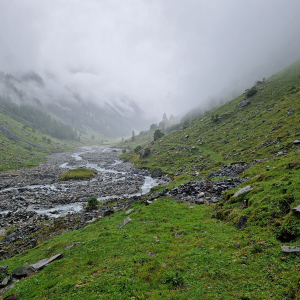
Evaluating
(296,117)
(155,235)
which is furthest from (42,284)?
(296,117)

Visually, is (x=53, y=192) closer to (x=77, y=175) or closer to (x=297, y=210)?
(x=77, y=175)

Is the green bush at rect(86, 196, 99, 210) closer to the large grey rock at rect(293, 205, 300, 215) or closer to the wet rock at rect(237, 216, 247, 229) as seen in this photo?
the wet rock at rect(237, 216, 247, 229)

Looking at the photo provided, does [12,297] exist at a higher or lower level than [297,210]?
higher

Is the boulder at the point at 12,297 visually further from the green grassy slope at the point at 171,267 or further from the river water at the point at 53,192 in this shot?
the river water at the point at 53,192

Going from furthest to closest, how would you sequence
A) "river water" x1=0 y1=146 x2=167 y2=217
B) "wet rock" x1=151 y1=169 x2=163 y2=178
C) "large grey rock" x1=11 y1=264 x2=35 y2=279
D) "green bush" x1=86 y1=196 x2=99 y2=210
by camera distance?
1. "wet rock" x1=151 y1=169 x2=163 y2=178
2. "river water" x1=0 y1=146 x2=167 y2=217
3. "green bush" x1=86 y1=196 x2=99 y2=210
4. "large grey rock" x1=11 y1=264 x2=35 y2=279

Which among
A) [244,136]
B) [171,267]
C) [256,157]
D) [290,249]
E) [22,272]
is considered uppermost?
[22,272]

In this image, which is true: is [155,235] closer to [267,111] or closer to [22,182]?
[22,182]

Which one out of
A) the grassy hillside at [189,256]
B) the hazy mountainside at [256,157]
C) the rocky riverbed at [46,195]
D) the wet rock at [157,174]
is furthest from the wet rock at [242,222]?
the wet rock at [157,174]

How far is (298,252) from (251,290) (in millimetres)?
3963

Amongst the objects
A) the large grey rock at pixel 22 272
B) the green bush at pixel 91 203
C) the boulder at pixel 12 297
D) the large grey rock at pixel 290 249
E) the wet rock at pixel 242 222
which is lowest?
the wet rock at pixel 242 222

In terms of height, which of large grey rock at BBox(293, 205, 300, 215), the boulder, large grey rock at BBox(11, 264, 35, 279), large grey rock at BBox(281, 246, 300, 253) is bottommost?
large grey rock at BBox(281, 246, 300, 253)

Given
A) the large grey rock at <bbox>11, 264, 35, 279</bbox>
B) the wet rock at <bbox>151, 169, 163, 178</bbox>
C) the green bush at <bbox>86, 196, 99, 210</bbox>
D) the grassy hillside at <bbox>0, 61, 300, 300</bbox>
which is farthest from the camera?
the wet rock at <bbox>151, 169, 163, 178</bbox>

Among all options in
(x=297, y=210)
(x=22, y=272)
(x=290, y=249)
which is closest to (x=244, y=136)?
(x=297, y=210)

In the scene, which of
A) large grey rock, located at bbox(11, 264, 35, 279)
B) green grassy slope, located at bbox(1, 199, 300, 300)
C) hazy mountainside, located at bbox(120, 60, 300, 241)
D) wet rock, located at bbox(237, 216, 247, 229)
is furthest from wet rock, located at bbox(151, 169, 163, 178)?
large grey rock, located at bbox(11, 264, 35, 279)
